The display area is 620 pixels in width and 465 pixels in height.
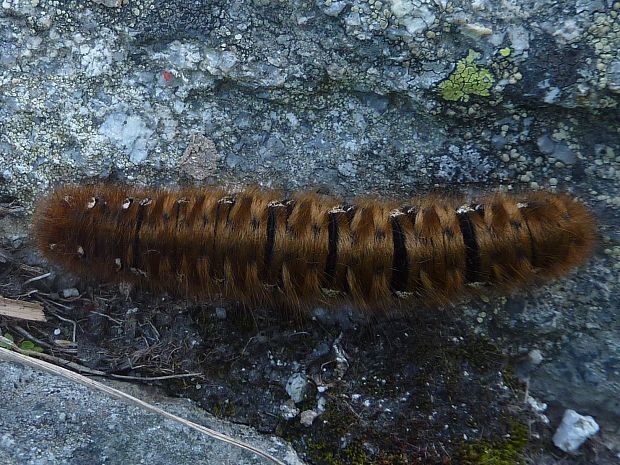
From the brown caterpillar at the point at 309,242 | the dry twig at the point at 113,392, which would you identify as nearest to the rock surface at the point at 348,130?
the brown caterpillar at the point at 309,242

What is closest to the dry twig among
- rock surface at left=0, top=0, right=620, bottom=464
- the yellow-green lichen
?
rock surface at left=0, top=0, right=620, bottom=464

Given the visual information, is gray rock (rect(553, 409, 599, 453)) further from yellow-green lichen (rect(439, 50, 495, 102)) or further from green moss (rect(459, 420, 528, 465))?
yellow-green lichen (rect(439, 50, 495, 102))

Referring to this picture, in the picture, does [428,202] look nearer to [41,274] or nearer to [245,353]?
[245,353]

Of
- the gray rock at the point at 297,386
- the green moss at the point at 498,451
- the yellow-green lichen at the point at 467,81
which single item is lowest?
the green moss at the point at 498,451

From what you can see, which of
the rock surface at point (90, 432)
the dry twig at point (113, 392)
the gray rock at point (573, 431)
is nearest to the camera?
the rock surface at point (90, 432)

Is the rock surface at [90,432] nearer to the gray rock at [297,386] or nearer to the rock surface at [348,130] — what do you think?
the gray rock at [297,386]

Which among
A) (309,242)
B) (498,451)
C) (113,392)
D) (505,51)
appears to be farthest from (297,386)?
(505,51)

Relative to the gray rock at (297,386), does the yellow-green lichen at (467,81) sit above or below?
above

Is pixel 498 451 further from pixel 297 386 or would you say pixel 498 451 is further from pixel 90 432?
pixel 90 432
